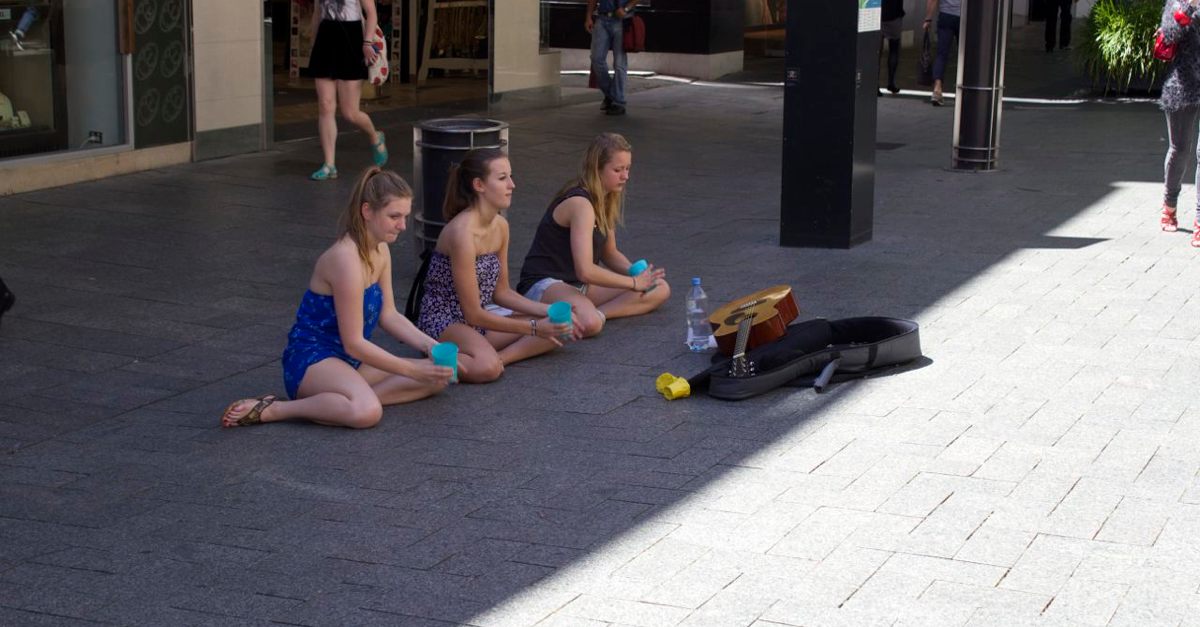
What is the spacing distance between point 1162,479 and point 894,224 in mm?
5242

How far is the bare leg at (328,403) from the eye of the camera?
605cm

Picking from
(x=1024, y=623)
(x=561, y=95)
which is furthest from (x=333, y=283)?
(x=561, y=95)

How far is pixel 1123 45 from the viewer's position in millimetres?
18938

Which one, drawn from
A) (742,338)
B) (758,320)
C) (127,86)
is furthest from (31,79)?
(742,338)

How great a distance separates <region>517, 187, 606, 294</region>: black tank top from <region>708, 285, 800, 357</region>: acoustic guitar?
866 millimetres

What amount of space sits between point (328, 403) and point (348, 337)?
270 millimetres

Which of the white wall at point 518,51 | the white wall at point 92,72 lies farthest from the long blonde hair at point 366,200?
the white wall at point 518,51

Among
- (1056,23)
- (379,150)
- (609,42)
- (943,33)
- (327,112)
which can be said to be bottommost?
(379,150)

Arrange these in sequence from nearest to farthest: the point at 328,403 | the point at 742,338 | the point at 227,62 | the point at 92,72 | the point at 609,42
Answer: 1. the point at 328,403
2. the point at 742,338
3. the point at 92,72
4. the point at 227,62
5. the point at 609,42

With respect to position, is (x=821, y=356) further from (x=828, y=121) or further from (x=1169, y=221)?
(x=1169, y=221)

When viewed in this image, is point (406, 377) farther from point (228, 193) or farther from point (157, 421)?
point (228, 193)

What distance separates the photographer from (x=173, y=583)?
4605 mm

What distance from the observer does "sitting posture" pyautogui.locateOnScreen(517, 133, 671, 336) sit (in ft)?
24.5

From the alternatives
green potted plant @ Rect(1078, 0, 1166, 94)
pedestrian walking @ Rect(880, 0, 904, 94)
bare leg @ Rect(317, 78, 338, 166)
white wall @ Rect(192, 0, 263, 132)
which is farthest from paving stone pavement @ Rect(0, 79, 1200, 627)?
pedestrian walking @ Rect(880, 0, 904, 94)
